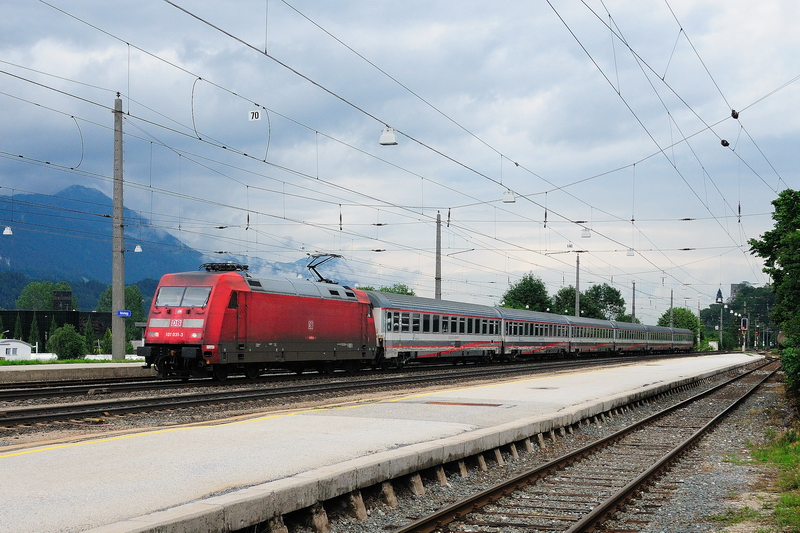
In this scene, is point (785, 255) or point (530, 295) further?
point (530, 295)

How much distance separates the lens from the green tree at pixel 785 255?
21891mm

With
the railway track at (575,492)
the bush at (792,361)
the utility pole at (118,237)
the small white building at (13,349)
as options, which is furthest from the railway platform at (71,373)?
the small white building at (13,349)

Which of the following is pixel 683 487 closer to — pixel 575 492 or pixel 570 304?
pixel 575 492

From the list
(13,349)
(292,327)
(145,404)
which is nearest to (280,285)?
(292,327)

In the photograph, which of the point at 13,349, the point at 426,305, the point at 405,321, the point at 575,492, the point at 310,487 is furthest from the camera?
the point at 13,349

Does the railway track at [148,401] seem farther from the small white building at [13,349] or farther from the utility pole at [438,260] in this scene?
the small white building at [13,349]

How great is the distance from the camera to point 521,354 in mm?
51562

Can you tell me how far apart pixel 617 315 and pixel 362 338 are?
14199 centimetres

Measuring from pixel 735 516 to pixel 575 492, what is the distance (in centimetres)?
200

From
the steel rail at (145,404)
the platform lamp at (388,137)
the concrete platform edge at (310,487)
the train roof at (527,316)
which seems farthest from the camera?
the train roof at (527,316)

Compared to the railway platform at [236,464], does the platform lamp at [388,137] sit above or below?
above

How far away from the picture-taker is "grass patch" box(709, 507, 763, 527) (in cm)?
892

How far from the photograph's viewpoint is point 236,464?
9016 mm

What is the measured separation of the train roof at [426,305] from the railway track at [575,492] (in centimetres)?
1917
